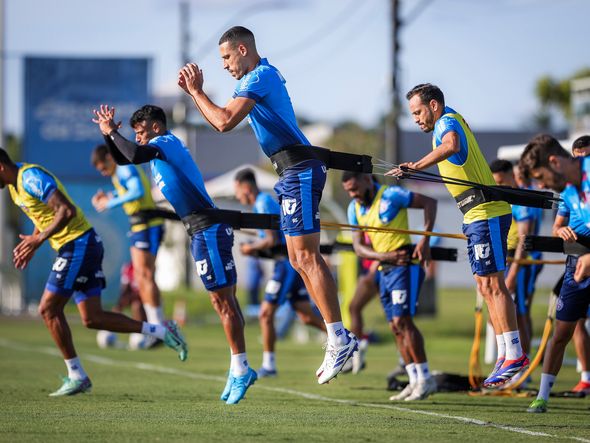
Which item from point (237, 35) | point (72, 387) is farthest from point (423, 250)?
point (72, 387)

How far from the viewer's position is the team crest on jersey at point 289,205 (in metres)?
9.55

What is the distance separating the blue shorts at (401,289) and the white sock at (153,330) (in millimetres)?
2451

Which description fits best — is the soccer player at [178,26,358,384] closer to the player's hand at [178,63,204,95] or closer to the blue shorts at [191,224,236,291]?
the player's hand at [178,63,204,95]

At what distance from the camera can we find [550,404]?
11469mm

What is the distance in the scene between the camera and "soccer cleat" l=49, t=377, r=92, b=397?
38.5ft

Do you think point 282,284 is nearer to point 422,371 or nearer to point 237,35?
point 422,371

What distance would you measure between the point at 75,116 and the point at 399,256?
21.2 meters

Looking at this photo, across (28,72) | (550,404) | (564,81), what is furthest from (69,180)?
(564,81)

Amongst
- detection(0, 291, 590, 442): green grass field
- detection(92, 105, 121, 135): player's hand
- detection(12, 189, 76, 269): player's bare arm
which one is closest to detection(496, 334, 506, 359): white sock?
detection(0, 291, 590, 442): green grass field

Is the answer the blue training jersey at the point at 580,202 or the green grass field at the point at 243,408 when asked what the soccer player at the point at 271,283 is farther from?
the blue training jersey at the point at 580,202

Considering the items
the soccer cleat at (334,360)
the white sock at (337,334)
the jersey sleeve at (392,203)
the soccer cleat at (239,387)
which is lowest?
the soccer cleat at (239,387)

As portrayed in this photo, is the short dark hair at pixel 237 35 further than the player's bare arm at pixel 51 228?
No

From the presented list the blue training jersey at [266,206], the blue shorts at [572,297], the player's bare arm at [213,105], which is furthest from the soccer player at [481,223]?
the blue training jersey at [266,206]

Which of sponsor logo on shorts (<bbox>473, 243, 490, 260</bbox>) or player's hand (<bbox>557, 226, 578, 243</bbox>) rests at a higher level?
player's hand (<bbox>557, 226, 578, 243</bbox>)
